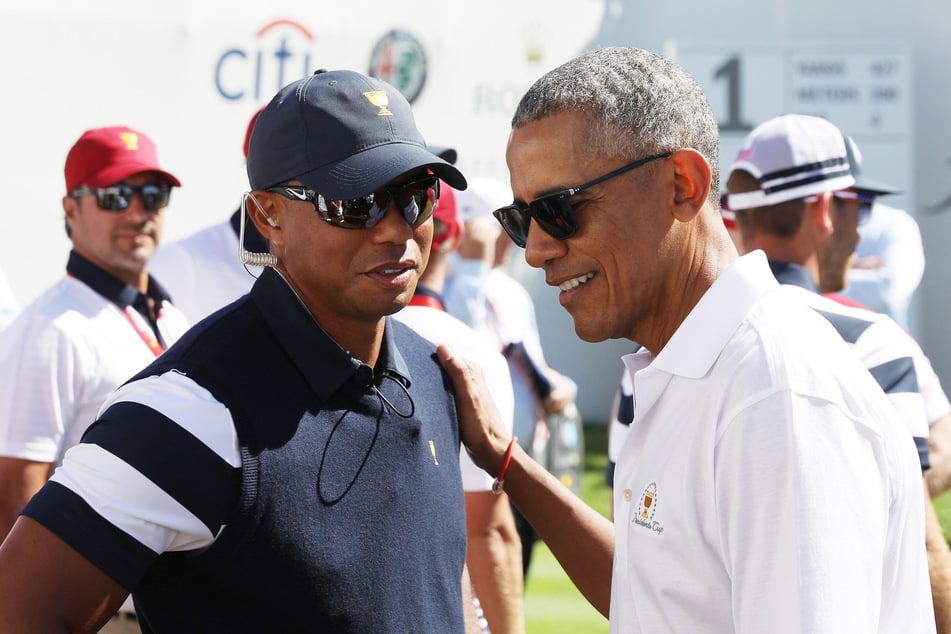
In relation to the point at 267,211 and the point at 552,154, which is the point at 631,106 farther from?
the point at 267,211

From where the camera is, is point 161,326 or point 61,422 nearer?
point 61,422

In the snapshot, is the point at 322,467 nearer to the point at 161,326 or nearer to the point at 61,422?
the point at 61,422

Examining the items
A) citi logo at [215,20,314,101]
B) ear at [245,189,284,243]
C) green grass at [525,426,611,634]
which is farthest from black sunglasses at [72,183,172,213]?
citi logo at [215,20,314,101]

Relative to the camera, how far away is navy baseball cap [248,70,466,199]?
208cm

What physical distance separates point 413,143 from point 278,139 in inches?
10.3

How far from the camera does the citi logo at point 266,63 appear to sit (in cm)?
868

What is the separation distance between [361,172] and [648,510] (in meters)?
0.86

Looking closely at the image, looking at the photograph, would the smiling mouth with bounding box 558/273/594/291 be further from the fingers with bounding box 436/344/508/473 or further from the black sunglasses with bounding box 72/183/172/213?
the black sunglasses with bounding box 72/183/172/213

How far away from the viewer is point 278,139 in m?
2.13

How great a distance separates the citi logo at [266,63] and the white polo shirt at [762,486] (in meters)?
7.46

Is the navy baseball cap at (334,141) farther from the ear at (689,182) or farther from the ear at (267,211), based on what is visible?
the ear at (689,182)

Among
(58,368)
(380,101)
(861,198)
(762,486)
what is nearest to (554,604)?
(861,198)

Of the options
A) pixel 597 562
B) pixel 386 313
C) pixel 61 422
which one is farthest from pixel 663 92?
pixel 61 422

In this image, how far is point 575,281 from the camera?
6.24ft
